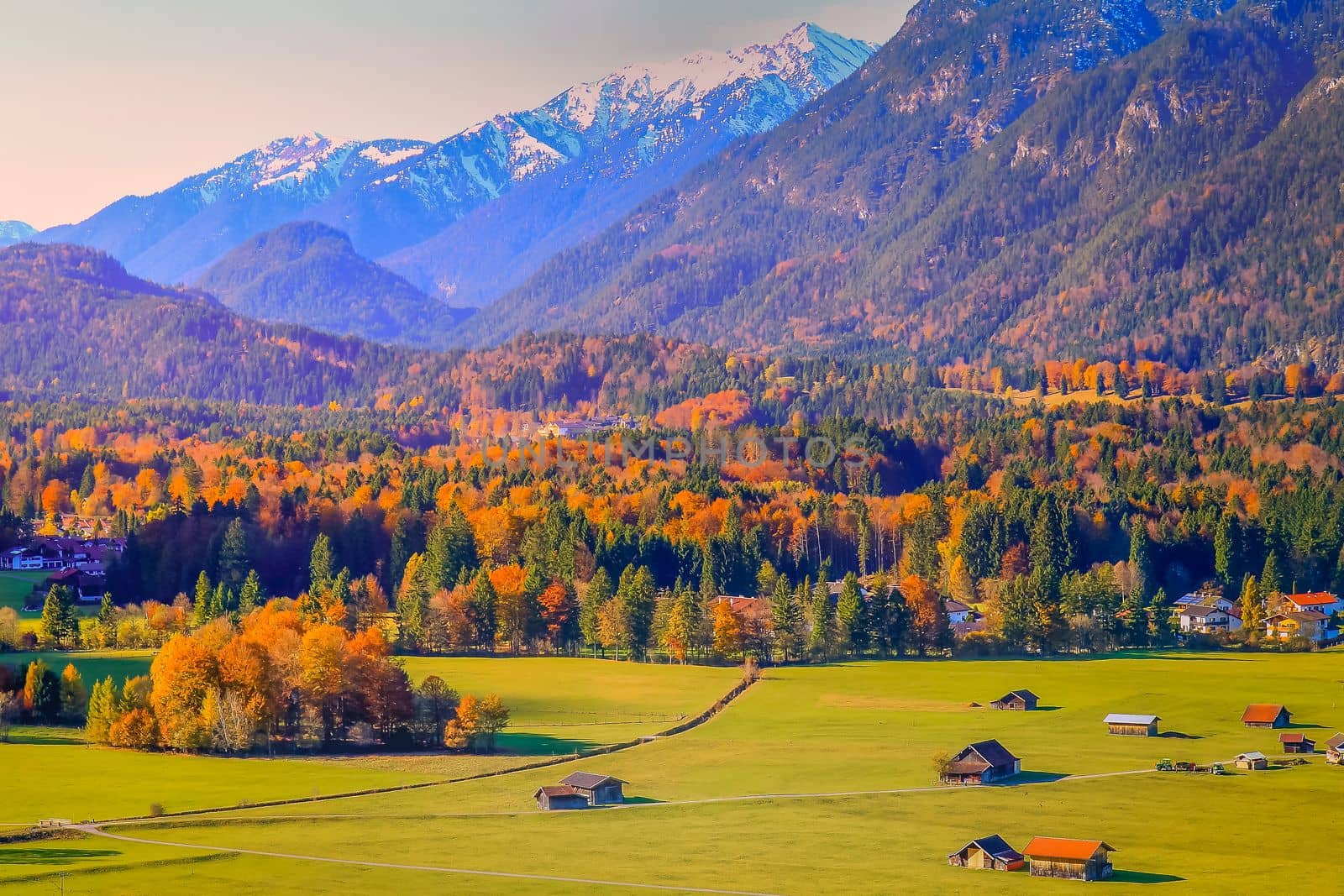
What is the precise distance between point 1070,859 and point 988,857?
3147mm

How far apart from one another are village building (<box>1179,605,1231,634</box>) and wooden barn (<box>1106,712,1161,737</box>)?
4306 cm

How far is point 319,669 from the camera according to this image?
346ft

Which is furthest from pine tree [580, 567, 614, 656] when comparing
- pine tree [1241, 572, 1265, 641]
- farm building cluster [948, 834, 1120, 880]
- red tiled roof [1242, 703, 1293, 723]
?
farm building cluster [948, 834, 1120, 880]

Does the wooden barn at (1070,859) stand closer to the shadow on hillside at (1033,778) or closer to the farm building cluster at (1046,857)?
the farm building cluster at (1046,857)

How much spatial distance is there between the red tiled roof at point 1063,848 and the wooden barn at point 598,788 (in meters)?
19.8

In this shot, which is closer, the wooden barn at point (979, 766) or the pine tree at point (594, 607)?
the wooden barn at point (979, 766)

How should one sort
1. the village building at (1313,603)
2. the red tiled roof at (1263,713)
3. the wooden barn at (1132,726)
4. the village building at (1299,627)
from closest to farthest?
the wooden barn at (1132,726)
the red tiled roof at (1263,713)
the village building at (1299,627)
the village building at (1313,603)

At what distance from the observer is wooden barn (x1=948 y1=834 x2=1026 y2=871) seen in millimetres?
75438

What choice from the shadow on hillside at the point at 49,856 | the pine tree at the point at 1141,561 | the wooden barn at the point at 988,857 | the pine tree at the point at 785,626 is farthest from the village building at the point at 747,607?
the shadow on hillside at the point at 49,856

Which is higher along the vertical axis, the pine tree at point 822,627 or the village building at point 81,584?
the village building at point 81,584

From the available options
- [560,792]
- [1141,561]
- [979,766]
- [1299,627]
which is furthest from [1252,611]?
[560,792]

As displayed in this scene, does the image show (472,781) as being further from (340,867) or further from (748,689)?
(748,689)

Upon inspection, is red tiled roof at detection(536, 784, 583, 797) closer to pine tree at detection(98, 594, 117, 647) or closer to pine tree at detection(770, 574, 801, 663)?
pine tree at detection(770, 574, 801, 663)

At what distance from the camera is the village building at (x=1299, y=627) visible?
14200cm
